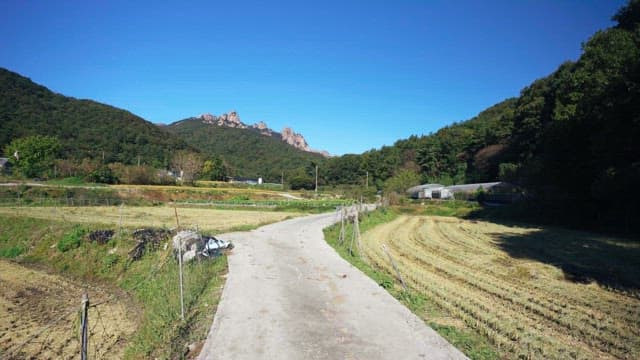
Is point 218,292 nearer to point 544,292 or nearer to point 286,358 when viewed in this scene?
point 286,358

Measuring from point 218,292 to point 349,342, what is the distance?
4.05 meters

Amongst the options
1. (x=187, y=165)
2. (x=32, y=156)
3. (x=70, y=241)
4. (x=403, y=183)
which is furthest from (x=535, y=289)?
(x=187, y=165)

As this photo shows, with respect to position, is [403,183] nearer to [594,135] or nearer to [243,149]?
[594,135]

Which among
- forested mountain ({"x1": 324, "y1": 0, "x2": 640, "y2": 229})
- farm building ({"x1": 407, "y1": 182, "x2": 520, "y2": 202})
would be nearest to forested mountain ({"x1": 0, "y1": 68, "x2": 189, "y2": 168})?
farm building ({"x1": 407, "y1": 182, "x2": 520, "y2": 202})

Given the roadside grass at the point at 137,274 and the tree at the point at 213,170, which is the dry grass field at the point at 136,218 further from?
the tree at the point at 213,170

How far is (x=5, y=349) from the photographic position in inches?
298

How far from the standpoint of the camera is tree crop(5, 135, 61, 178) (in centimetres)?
5906

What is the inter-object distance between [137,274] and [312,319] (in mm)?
8803

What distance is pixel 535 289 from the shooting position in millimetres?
9320

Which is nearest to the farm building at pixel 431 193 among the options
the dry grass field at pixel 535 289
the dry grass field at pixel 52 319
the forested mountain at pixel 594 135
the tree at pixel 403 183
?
the tree at pixel 403 183

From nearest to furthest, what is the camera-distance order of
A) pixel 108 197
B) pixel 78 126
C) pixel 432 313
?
1. pixel 432 313
2. pixel 108 197
3. pixel 78 126

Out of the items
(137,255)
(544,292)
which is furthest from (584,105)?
(137,255)

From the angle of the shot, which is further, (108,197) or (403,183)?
(403,183)

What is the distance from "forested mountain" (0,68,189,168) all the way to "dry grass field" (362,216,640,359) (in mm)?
76018
